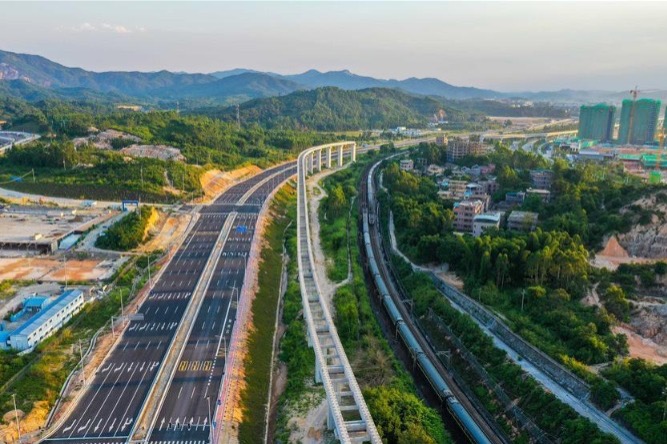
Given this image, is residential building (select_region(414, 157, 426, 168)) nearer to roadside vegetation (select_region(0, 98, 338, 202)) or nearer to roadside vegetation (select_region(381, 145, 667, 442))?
roadside vegetation (select_region(0, 98, 338, 202))

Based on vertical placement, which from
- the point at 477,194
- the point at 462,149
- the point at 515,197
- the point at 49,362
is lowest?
the point at 49,362

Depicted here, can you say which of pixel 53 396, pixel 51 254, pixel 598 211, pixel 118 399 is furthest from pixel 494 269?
pixel 51 254

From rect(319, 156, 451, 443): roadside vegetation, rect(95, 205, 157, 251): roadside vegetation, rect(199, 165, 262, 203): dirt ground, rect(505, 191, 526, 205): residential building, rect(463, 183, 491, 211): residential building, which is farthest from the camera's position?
rect(199, 165, 262, 203): dirt ground

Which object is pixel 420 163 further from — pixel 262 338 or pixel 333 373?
pixel 333 373

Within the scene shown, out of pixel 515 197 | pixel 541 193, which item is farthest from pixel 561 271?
pixel 541 193

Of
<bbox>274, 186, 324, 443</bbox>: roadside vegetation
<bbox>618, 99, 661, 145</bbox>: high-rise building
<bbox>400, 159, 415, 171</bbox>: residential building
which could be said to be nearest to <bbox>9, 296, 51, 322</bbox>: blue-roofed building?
<bbox>274, 186, 324, 443</bbox>: roadside vegetation

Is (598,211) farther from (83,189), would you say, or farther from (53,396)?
(83,189)
